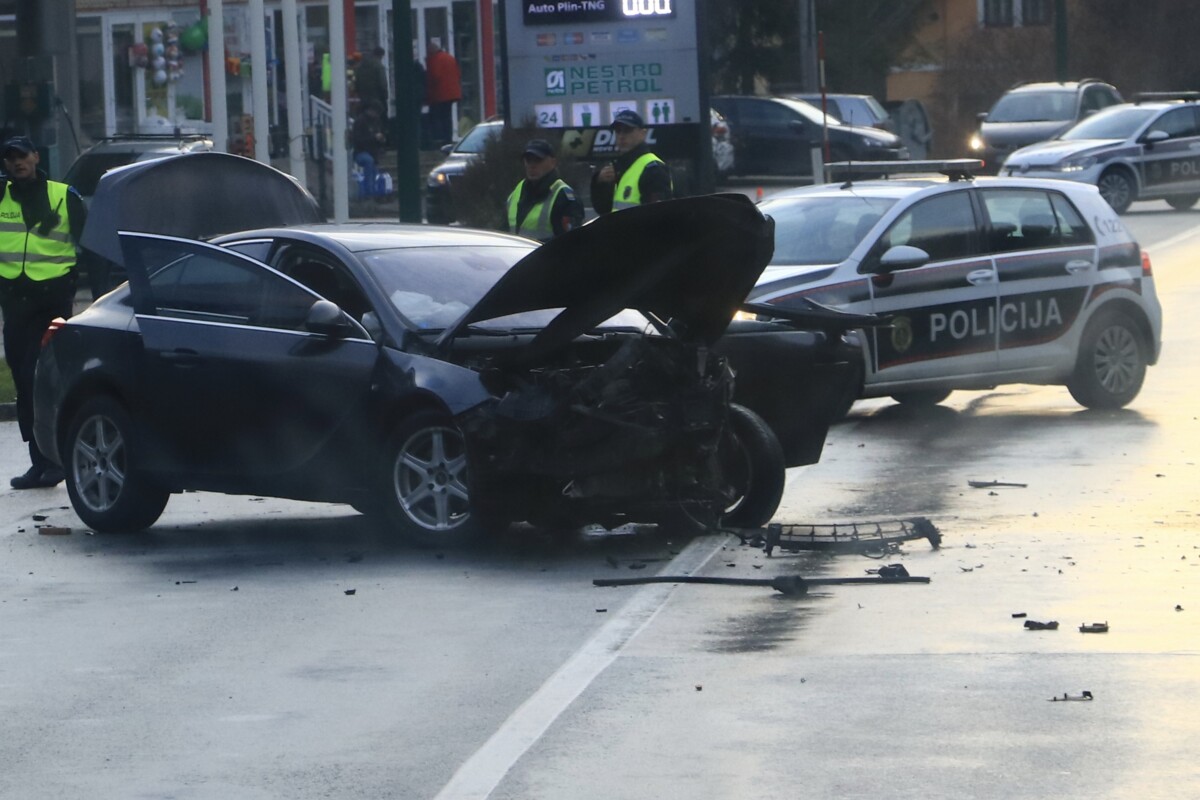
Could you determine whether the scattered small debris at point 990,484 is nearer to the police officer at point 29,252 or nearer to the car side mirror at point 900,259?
the car side mirror at point 900,259

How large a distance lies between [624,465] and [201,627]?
2.05 m

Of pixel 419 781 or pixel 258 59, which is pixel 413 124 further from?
pixel 419 781

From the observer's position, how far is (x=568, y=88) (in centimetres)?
2356

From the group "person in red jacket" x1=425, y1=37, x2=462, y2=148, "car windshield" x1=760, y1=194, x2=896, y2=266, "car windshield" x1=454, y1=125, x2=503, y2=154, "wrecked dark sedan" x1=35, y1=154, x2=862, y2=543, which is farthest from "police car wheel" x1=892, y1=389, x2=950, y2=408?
"person in red jacket" x1=425, y1=37, x2=462, y2=148

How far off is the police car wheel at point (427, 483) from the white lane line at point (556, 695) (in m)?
1.01

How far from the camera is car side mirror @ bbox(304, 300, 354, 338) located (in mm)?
10297

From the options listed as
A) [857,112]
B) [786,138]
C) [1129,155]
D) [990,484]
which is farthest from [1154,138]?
[990,484]

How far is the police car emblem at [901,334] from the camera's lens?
46.5 feet

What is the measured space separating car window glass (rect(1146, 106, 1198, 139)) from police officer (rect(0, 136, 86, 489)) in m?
24.4

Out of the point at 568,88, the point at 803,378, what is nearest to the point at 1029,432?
the point at 803,378

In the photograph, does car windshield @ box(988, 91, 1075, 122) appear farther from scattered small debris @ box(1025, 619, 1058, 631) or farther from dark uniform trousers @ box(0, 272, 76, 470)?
scattered small debris @ box(1025, 619, 1058, 631)

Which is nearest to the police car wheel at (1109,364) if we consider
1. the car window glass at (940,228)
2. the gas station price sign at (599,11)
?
the car window glass at (940,228)

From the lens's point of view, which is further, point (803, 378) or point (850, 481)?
point (850, 481)

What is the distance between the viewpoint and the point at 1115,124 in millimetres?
35562
